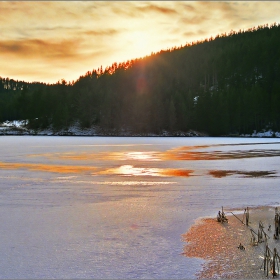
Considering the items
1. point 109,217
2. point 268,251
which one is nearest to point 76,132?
point 109,217

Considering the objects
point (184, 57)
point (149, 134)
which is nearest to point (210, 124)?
point (149, 134)

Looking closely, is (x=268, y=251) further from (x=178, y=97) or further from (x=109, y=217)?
(x=178, y=97)

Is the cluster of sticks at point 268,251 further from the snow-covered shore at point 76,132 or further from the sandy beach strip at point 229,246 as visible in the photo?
the snow-covered shore at point 76,132

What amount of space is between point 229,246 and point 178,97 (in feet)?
376

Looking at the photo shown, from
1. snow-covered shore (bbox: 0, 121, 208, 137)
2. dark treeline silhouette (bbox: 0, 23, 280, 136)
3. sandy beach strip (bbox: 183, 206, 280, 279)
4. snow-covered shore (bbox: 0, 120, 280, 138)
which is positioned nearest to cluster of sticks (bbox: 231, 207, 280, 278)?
sandy beach strip (bbox: 183, 206, 280, 279)

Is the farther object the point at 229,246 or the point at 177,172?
the point at 177,172

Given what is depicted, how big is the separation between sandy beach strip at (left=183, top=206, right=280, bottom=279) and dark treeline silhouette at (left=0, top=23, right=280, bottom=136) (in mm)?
100806

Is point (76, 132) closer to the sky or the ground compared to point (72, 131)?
closer to the ground

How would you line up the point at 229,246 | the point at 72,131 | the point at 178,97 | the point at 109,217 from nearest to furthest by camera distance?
the point at 229,246, the point at 109,217, the point at 178,97, the point at 72,131

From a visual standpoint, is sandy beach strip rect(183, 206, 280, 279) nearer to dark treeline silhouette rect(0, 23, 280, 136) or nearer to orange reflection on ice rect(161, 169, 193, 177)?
orange reflection on ice rect(161, 169, 193, 177)

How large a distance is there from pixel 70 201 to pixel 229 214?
4.06 metres

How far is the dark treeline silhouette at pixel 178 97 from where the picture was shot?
10944cm

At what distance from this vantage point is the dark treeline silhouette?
359ft

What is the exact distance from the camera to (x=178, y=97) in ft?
390
